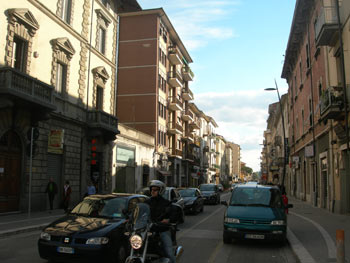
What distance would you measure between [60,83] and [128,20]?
23.0 metres

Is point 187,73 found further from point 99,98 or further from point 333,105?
point 333,105

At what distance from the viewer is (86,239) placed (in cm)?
684

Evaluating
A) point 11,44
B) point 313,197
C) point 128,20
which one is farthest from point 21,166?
point 128,20

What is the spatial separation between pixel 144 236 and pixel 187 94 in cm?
4960

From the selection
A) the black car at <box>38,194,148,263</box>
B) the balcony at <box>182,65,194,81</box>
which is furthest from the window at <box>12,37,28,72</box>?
the balcony at <box>182,65,194,81</box>

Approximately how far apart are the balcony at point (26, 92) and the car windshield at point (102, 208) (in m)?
8.65

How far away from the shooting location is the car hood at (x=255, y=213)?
9812 mm

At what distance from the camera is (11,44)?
1697 cm

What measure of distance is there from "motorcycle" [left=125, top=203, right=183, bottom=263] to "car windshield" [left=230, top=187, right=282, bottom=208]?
554 centimetres

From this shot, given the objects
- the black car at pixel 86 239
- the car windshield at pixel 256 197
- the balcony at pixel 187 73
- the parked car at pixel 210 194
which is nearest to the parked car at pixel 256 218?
the car windshield at pixel 256 197

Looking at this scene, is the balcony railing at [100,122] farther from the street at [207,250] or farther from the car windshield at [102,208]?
the car windshield at [102,208]

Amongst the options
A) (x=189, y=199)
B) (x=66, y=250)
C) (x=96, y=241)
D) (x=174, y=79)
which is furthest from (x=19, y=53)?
(x=174, y=79)

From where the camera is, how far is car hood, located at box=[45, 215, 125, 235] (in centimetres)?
710

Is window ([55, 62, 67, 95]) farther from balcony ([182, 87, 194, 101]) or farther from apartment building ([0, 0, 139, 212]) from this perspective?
balcony ([182, 87, 194, 101])
